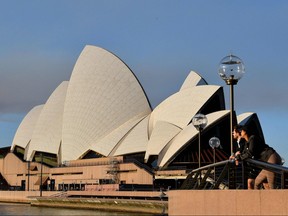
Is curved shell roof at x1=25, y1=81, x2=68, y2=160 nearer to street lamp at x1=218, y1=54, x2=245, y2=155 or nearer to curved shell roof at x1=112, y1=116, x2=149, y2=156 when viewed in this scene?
curved shell roof at x1=112, y1=116, x2=149, y2=156

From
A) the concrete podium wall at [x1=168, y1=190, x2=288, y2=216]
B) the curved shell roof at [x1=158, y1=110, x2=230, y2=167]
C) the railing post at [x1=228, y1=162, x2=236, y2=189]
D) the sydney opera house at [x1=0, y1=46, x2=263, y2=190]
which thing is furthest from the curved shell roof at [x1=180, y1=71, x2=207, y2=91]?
the railing post at [x1=228, y1=162, x2=236, y2=189]

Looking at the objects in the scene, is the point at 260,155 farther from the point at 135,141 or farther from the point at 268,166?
the point at 135,141

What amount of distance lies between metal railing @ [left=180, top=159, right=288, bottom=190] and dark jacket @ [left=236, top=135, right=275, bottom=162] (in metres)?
0.12

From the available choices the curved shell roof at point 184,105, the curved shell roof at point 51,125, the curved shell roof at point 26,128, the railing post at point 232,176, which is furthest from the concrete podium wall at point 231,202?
the curved shell roof at point 26,128

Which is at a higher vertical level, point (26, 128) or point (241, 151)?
point (26, 128)

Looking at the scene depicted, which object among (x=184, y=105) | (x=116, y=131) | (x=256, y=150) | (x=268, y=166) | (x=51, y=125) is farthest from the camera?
(x=51, y=125)

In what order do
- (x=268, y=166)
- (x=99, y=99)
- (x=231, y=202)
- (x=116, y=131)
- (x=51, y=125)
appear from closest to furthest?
(x=268, y=166) → (x=231, y=202) → (x=116, y=131) → (x=99, y=99) → (x=51, y=125)

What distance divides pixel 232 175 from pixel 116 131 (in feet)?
159

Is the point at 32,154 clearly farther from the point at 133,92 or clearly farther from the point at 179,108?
the point at 179,108

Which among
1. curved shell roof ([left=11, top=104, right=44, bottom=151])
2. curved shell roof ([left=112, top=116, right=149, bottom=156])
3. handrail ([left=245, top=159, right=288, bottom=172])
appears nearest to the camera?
handrail ([left=245, top=159, right=288, bottom=172])

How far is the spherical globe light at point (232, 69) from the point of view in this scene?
33.9 feet

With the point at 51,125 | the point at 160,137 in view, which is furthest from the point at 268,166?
the point at 51,125

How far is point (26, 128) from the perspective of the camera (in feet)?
255

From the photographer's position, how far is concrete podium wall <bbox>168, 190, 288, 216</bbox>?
8259 millimetres
